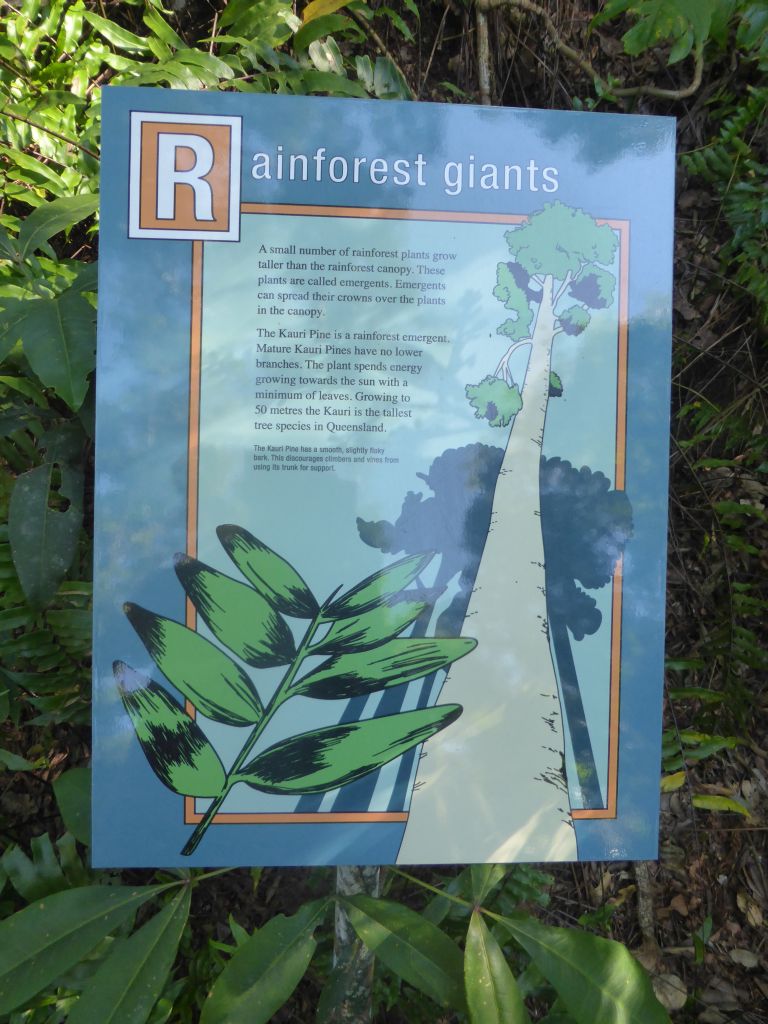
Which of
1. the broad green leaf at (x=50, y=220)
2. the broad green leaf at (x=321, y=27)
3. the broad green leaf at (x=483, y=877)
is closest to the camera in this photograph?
the broad green leaf at (x=483, y=877)

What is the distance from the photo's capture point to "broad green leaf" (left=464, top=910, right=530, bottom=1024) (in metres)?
0.98

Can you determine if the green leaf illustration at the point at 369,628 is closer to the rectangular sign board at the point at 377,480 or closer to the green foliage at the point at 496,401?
the rectangular sign board at the point at 377,480

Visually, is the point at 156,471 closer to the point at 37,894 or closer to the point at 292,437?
the point at 292,437

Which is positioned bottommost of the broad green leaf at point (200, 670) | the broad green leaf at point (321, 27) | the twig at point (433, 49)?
the broad green leaf at point (200, 670)

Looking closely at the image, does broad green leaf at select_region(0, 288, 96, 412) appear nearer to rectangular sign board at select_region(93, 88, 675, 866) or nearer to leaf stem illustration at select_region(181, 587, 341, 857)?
Answer: rectangular sign board at select_region(93, 88, 675, 866)

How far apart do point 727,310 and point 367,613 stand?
1.35 meters

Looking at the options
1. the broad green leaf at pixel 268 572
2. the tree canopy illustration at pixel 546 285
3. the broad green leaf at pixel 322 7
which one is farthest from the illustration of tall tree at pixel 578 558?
the broad green leaf at pixel 322 7

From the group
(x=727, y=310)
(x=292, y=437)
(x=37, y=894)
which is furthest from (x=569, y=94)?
(x=37, y=894)

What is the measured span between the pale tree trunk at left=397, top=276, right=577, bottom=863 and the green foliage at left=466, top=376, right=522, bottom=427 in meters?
0.02

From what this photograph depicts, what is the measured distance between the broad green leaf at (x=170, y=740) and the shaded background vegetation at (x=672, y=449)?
332 mm

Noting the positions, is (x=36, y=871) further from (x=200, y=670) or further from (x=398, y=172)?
(x=398, y=172)

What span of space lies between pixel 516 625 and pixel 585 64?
147 cm

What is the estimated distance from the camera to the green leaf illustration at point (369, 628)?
1032mm

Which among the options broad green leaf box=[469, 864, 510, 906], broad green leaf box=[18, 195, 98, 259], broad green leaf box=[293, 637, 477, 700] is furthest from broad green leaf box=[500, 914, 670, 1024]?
broad green leaf box=[18, 195, 98, 259]
